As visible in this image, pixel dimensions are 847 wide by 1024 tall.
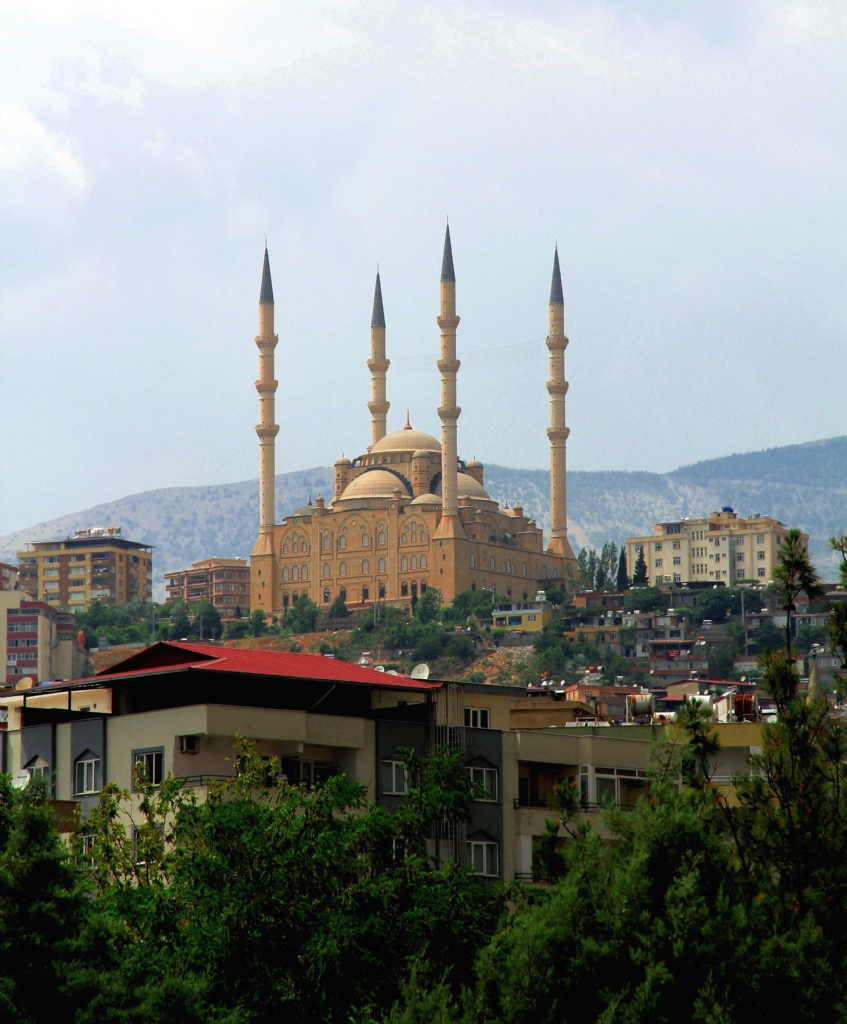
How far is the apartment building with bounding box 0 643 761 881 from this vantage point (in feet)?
73.6

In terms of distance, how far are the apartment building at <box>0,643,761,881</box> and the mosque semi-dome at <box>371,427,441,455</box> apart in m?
76.1

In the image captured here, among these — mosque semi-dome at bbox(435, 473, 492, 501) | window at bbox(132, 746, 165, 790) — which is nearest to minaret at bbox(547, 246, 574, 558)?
mosque semi-dome at bbox(435, 473, 492, 501)

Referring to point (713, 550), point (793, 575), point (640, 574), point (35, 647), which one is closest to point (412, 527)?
Answer: point (640, 574)

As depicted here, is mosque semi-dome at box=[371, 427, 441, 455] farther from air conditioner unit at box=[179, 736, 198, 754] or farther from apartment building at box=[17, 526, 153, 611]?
air conditioner unit at box=[179, 736, 198, 754]

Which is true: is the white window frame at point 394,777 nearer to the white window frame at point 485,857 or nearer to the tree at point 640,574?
the white window frame at point 485,857

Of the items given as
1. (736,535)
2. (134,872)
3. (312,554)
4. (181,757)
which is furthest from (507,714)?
(736,535)

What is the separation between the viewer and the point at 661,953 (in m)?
15.9

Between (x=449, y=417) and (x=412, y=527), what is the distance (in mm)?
5597

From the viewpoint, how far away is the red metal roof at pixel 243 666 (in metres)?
23.1

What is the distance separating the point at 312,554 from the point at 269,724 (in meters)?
75.7

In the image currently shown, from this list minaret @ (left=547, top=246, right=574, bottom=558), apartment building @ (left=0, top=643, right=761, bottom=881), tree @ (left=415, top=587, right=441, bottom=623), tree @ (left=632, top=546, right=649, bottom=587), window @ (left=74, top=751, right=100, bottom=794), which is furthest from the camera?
tree @ (left=632, top=546, right=649, bottom=587)

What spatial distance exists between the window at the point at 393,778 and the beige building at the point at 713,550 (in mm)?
83138

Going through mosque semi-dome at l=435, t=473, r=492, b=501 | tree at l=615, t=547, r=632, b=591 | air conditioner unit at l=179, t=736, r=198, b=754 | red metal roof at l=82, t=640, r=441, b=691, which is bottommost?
air conditioner unit at l=179, t=736, r=198, b=754

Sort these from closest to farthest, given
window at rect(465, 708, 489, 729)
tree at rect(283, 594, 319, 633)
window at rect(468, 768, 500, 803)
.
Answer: window at rect(468, 768, 500, 803) < window at rect(465, 708, 489, 729) < tree at rect(283, 594, 319, 633)
